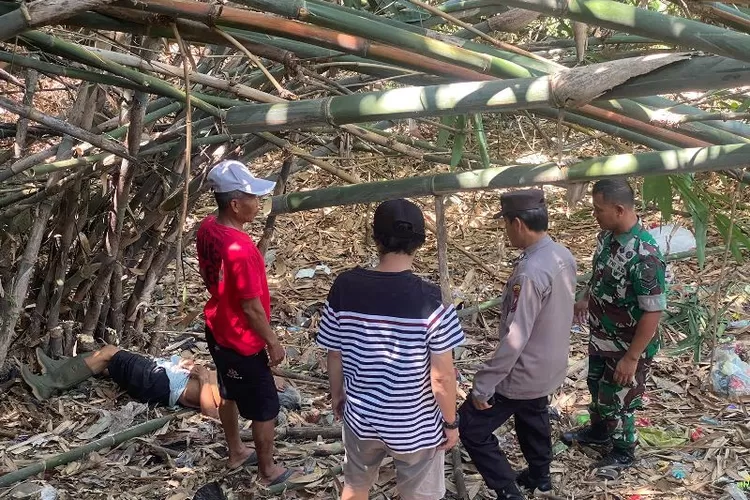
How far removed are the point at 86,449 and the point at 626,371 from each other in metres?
2.18

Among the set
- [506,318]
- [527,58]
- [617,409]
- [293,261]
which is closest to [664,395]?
[617,409]

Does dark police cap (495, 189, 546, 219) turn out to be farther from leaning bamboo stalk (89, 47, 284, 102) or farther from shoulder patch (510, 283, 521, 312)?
leaning bamboo stalk (89, 47, 284, 102)

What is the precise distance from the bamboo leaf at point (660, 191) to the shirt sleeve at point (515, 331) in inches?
21.0

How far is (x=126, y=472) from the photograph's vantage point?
3215 mm

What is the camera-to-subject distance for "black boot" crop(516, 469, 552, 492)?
3.03 metres

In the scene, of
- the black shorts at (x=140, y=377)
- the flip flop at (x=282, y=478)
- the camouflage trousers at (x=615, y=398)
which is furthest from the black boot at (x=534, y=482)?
the black shorts at (x=140, y=377)

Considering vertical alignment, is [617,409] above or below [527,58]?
below

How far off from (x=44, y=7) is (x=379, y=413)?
1.43m

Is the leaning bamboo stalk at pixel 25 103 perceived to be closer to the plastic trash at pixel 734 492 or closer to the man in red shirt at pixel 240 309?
the man in red shirt at pixel 240 309

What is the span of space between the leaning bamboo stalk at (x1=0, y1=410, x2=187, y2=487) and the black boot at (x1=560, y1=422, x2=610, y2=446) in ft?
5.66

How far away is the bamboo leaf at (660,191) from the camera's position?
2680mm

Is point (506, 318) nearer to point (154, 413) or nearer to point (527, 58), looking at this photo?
point (527, 58)

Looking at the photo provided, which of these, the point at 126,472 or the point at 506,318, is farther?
the point at 126,472

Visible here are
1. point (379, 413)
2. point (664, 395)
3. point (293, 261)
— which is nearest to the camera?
point (379, 413)
